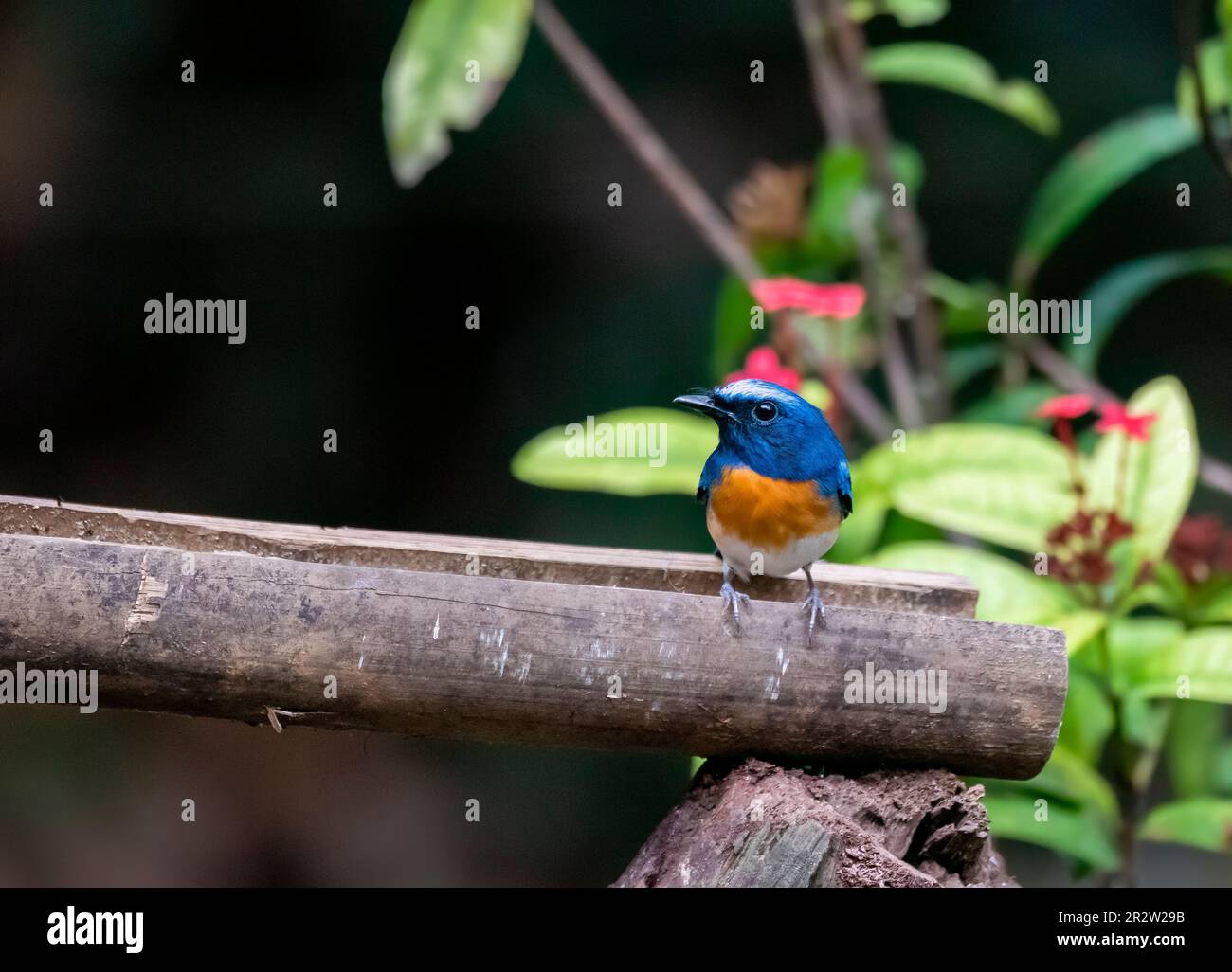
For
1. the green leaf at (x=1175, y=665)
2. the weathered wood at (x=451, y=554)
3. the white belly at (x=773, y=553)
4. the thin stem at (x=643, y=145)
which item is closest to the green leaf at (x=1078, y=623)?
the green leaf at (x=1175, y=665)

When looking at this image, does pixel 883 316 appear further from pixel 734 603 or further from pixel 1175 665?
pixel 734 603

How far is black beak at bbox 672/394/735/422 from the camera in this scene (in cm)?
201

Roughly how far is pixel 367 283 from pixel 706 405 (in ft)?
8.78

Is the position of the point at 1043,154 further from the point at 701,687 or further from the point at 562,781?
the point at 701,687

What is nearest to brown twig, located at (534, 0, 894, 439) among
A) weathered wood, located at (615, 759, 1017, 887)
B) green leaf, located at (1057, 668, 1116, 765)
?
green leaf, located at (1057, 668, 1116, 765)

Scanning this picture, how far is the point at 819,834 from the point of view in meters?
1.62

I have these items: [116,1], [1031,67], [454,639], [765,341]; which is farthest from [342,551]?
[1031,67]

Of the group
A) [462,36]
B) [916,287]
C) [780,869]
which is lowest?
[780,869]

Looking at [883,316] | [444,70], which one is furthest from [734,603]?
[883,316]

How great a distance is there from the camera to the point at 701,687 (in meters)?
1.68

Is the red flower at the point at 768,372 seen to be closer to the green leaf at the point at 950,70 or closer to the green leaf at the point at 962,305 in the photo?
the green leaf at the point at 962,305

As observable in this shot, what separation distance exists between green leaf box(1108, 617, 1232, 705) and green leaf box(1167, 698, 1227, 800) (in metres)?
0.63

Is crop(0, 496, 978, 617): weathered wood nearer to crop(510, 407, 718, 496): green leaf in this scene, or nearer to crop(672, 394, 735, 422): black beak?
crop(672, 394, 735, 422): black beak

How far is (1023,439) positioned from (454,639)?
141 cm
